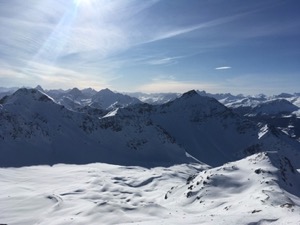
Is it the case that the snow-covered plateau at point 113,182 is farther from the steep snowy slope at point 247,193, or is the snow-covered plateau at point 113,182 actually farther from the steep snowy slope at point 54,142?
the steep snowy slope at point 54,142

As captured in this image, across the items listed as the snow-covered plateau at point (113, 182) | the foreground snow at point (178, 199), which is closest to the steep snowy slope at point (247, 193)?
the foreground snow at point (178, 199)

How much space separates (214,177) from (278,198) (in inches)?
728

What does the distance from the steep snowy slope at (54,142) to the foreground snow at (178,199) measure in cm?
5075

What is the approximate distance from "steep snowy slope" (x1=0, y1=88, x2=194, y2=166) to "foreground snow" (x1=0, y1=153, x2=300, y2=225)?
167ft

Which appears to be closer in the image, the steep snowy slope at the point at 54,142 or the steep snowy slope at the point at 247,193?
the steep snowy slope at the point at 247,193

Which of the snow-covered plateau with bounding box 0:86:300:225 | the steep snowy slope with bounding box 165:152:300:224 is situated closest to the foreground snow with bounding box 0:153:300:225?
the steep snowy slope with bounding box 165:152:300:224

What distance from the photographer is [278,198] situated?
49.7m

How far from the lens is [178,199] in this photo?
6738 cm

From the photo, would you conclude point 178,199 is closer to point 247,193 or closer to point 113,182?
point 247,193

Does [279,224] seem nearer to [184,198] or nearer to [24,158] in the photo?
[184,198]

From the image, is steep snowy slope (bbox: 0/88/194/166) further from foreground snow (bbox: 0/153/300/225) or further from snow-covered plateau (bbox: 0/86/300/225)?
foreground snow (bbox: 0/153/300/225)

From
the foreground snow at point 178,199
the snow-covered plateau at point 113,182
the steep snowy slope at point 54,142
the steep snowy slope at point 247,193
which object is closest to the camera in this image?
the steep snowy slope at point 247,193

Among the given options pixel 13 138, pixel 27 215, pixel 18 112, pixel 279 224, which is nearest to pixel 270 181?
pixel 279 224

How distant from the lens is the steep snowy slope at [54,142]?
6244 inches
